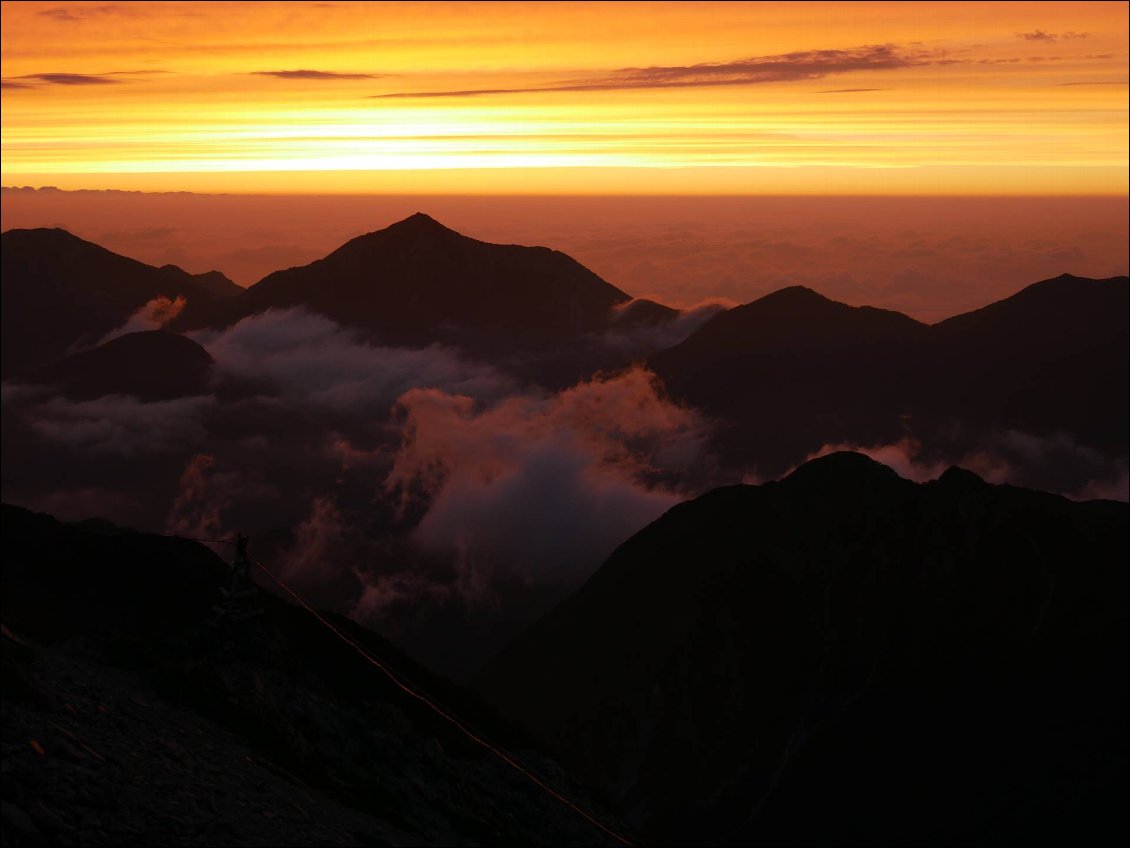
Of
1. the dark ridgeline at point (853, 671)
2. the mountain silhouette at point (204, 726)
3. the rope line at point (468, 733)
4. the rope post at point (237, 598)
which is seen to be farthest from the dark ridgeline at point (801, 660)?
the rope post at point (237, 598)

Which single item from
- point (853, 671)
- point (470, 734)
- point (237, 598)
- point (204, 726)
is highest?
point (237, 598)

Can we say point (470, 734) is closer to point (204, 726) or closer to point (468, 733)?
point (468, 733)

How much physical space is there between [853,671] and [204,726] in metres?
115

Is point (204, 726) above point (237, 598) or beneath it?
beneath

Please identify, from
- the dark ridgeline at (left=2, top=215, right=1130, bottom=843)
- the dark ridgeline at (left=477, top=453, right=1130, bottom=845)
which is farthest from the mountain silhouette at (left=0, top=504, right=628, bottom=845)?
the dark ridgeline at (left=477, top=453, right=1130, bottom=845)

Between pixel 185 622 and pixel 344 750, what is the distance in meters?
14.5

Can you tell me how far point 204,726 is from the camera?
3841 centimetres

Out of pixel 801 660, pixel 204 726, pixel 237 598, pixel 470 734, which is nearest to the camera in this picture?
Answer: pixel 204 726

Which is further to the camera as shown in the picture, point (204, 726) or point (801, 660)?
point (801, 660)

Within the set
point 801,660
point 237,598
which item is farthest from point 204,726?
point 801,660

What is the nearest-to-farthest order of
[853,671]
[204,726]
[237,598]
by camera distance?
[204,726] → [237,598] → [853,671]

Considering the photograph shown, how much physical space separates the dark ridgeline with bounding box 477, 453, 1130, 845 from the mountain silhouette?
2563 inches

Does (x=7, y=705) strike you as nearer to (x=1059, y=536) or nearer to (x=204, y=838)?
(x=204, y=838)

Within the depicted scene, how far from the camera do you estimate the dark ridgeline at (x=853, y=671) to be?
11781 centimetres
